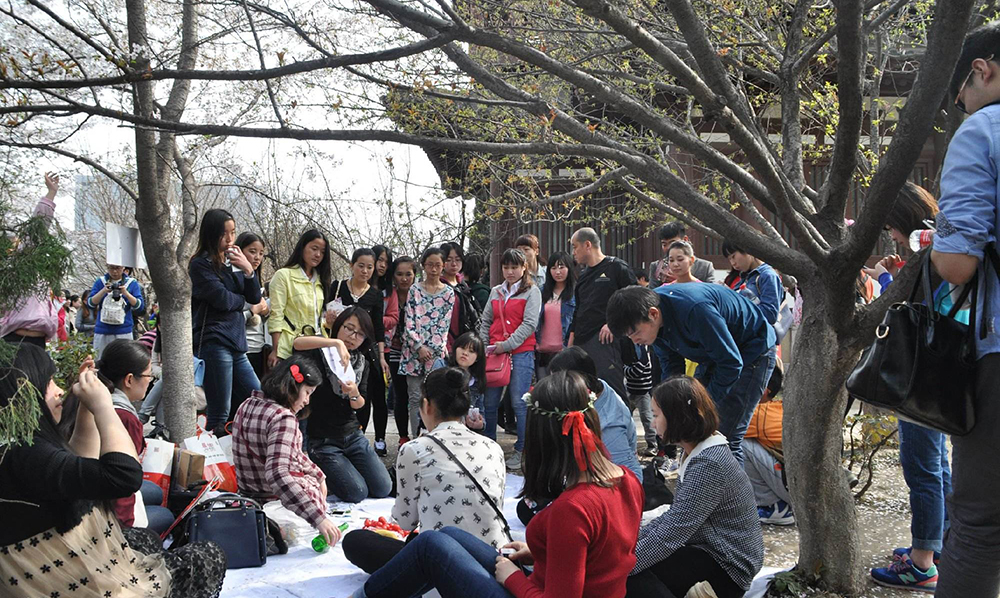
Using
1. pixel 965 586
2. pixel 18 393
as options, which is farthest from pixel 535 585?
pixel 18 393

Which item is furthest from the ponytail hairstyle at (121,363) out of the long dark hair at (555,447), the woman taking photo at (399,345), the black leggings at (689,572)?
the woman taking photo at (399,345)

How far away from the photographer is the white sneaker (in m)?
A: 5.97

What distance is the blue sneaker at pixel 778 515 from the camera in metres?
4.62

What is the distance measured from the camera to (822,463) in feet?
11.0

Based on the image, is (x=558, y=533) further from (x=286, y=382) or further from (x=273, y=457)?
(x=286, y=382)

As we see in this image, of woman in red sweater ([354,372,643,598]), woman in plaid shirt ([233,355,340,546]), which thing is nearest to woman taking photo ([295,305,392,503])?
woman in plaid shirt ([233,355,340,546])

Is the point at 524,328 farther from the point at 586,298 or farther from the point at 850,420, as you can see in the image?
the point at 850,420

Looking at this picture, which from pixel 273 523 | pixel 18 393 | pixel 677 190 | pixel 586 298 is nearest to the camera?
pixel 18 393

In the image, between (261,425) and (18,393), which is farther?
(261,425)

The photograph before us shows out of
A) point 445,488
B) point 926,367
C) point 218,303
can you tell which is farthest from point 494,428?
point 926,367

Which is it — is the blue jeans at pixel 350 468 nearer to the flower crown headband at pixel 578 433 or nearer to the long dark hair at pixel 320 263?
the long dark hair at pixel 320 263

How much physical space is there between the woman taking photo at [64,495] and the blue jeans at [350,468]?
2371mm

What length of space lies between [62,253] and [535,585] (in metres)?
1.70

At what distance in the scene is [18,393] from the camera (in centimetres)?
197
